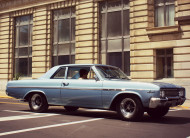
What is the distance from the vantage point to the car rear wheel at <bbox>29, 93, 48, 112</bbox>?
877cm

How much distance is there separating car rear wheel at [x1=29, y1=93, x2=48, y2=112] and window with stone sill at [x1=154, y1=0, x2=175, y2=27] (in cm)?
1223

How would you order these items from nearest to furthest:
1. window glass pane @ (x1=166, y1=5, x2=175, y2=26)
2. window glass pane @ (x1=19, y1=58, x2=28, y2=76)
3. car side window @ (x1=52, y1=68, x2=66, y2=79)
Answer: car side window @ (x1=52, y1=68, x2=66, y2=79), window glass pane @ (x1=166, y1=5, x2=175, y2=26), window glass pane @ (x1=19, y1=58, x2=28, y2=76)

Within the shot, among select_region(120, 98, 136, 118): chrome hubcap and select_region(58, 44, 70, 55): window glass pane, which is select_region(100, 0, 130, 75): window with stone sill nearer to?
select_region(58, 44, 70, 55): window glass pane

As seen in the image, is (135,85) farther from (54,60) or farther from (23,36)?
(23,36)

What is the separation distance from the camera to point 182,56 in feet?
55.5

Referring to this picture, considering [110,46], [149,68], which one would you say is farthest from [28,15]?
[149,68]

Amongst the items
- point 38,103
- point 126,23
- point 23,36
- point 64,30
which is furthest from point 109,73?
point 23,36

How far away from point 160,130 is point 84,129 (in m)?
1.72

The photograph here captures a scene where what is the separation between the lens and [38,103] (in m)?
8.97

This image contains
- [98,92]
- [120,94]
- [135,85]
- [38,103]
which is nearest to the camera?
[135,85]

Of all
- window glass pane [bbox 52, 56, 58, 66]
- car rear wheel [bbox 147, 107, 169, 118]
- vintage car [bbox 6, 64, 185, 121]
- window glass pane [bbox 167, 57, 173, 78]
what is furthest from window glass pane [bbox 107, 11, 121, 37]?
car rear wheel [bbox 147, 107, 169, 118]

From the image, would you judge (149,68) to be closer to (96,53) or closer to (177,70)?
(177,70)

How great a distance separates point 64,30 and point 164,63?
31.4 feet

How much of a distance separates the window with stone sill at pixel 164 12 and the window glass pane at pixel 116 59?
146 inches
